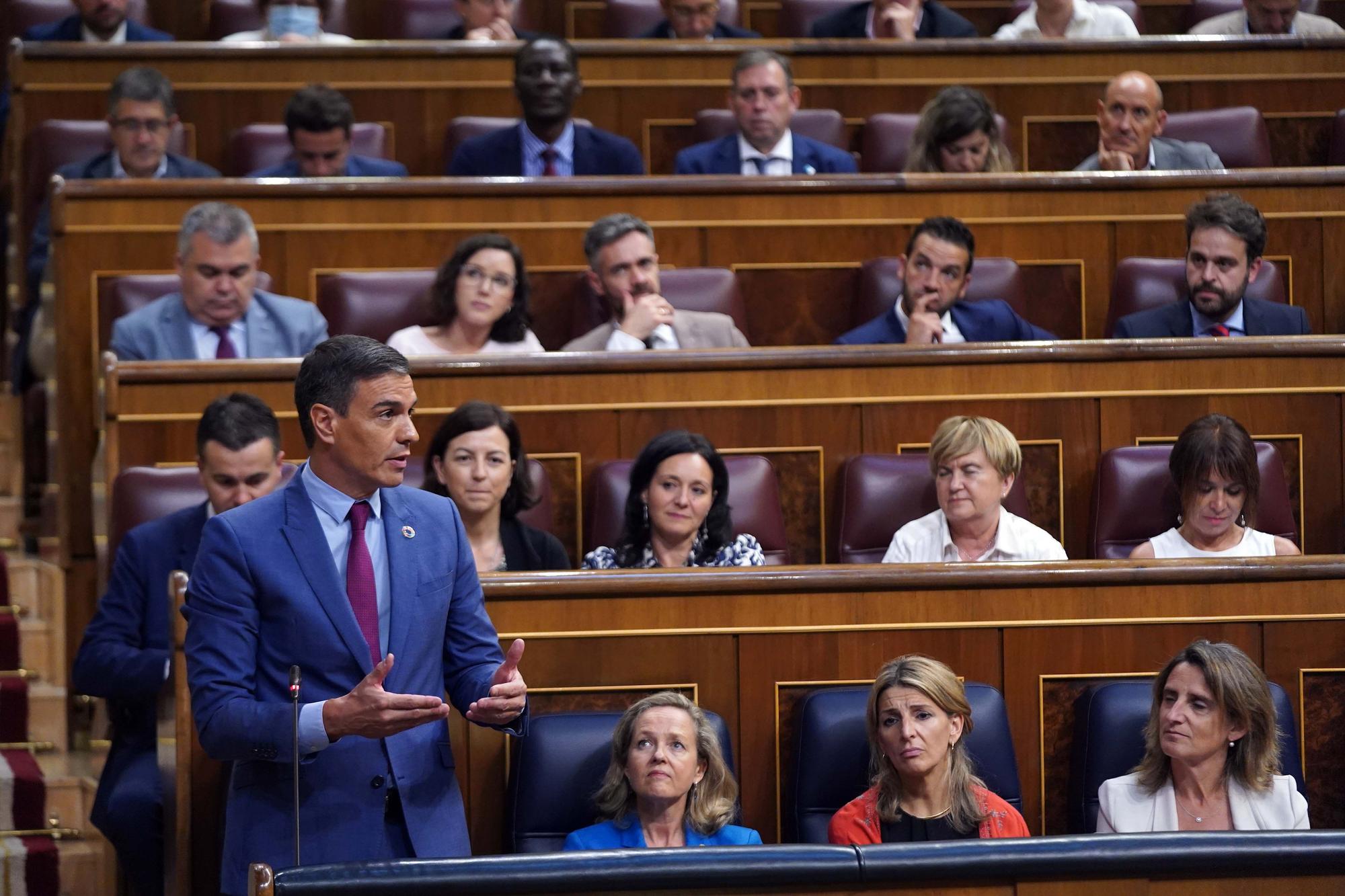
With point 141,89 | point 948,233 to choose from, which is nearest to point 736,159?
point 948,233

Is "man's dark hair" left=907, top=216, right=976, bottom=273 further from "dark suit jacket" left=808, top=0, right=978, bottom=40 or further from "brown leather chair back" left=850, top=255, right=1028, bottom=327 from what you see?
"dark suit jacket" left=808, top=0, right=978, bottom=40

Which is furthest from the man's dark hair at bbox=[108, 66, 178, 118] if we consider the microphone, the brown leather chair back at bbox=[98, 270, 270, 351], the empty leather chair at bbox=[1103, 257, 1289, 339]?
the microphone

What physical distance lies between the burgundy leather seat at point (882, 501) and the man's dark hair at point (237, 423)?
64cm

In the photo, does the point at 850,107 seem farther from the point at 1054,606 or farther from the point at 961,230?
the point at 1054,606

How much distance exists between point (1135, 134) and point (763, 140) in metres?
0.55

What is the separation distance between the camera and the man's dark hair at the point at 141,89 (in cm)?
259

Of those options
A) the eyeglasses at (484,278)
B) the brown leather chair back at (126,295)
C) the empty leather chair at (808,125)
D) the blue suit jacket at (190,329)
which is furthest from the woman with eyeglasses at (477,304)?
the empty leather chair at (808,125)

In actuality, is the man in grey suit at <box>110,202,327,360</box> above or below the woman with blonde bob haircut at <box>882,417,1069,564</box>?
above

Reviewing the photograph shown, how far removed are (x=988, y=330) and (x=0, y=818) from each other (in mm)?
1318

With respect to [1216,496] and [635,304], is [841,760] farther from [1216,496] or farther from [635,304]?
[635,304]

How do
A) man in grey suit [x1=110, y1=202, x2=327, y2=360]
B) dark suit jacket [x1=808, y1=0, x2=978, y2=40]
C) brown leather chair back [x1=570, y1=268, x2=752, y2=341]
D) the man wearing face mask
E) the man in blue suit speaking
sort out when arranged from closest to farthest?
the man in blue suit speaking, man in grey suit [x1=110, y1=202, x2=327, y2=360], brown leather chair back [x1=570, y1=268, x2=752, y2=341], the man wearing face mask, dark suit jacket [x1=808, y1=0, x2=978, y2=40]

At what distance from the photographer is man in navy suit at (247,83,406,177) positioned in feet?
8.59

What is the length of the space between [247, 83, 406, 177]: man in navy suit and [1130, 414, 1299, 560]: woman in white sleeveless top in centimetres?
126

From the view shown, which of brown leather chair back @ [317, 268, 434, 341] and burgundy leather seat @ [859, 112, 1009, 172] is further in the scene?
burgundy leather seat @ [859, 112, 1009, 172]
